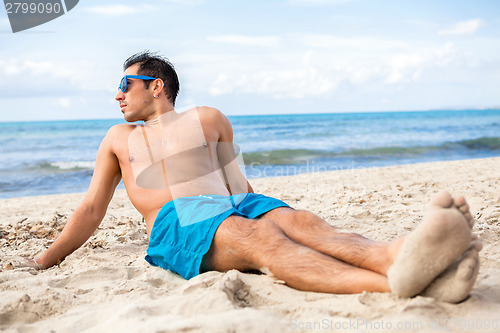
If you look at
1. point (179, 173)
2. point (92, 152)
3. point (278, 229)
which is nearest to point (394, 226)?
point (278, 229)

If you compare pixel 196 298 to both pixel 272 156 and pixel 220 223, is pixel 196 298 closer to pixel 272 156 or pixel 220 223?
pixel 220 223

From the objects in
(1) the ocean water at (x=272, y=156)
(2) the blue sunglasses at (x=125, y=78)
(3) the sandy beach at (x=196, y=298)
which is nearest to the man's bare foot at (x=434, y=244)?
(3) the sandy beach at (x=196, y=298)

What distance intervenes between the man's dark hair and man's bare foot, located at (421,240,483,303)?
218 centimetres

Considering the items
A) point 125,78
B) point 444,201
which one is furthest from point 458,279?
point 125,78

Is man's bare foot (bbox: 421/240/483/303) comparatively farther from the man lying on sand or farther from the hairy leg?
the hairy leg

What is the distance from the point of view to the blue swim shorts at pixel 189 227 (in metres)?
2.32

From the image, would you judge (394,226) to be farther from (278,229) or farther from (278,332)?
(278,332)

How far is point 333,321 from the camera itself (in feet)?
5.62

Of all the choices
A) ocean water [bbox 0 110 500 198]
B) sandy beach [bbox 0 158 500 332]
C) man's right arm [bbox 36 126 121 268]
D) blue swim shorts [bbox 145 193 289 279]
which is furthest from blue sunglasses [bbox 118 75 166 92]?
ocean water [bbox 0 110 500 198]

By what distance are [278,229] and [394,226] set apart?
1498mm

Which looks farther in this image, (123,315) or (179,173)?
(179,173)

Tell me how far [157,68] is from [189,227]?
4.43 ft

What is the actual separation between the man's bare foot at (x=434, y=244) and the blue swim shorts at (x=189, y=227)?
37.6 inches

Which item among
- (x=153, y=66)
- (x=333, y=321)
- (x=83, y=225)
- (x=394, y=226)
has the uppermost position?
(x=153, y=66)
